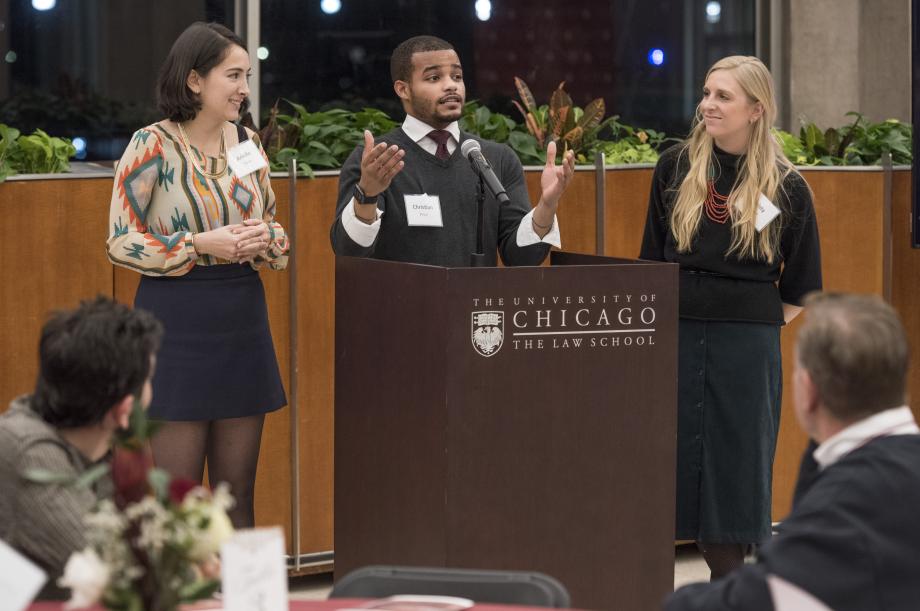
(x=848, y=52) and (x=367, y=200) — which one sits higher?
(x=848, y=52)

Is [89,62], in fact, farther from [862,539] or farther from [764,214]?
[862,539]

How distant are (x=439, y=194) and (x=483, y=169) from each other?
37cm

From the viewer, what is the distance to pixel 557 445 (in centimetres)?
342

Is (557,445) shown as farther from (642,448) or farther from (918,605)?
(918,605)

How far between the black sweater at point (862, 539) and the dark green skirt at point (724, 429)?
201cm

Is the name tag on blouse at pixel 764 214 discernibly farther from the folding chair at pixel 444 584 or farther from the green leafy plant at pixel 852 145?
the folding chair at pixel 444 584

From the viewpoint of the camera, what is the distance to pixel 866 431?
2107 millimetres

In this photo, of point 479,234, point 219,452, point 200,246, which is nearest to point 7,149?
point 200,246

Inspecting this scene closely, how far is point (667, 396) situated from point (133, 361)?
1.64 meters

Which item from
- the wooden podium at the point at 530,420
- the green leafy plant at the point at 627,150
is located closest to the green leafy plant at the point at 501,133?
the green leafy plant at the point at 627,150

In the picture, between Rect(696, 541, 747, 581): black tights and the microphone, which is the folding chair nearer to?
the microphone

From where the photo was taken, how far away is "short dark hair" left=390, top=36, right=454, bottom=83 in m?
3.90

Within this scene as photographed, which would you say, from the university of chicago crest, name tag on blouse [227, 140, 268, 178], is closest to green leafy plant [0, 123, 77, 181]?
name tag on blouse [227, 140, 268, 178]

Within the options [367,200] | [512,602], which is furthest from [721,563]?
[512,602]
